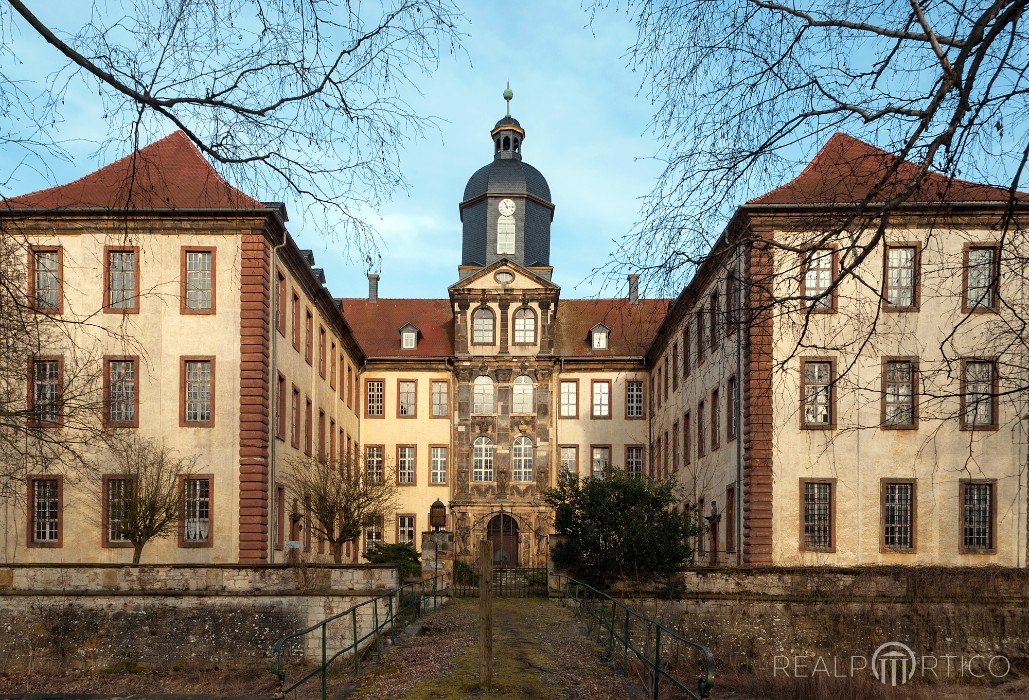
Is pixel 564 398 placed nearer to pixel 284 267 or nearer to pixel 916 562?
pixel 284 267

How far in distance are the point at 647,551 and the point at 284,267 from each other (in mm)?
12341

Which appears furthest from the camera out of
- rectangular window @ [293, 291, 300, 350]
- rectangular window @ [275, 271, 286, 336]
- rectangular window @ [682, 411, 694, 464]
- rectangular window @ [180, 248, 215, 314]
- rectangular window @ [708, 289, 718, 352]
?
rectangular window @ [682, 411, 694, 464]

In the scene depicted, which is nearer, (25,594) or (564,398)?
(25,594)

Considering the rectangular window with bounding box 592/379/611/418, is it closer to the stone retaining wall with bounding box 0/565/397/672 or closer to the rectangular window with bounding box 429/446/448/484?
the rectangular window with bounding box 429/446/448/484

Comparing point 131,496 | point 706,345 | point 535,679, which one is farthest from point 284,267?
point 706,345

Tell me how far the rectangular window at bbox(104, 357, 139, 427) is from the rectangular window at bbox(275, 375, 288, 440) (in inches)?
139

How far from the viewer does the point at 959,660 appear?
21.2 meters

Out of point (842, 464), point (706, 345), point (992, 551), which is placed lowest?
point (992, 551)

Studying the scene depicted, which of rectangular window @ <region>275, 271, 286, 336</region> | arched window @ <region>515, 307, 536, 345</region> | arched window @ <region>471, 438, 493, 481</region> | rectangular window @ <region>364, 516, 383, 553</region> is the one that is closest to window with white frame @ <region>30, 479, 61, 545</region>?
rectangular window @ <region>275, 271, 286, 336</region>

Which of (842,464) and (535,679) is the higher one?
(842,464)

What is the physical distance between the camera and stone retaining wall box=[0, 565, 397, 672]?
70.6 ft

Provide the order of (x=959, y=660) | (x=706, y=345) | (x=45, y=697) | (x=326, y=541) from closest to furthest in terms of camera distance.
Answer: (x=706, y=345), (x=45, y=697), (x=959, y=660), (x=326, y=541)

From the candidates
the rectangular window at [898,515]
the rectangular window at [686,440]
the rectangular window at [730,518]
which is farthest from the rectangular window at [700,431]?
the rectangular window at [898,515]

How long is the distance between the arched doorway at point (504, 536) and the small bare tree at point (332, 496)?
9568 millimetres
